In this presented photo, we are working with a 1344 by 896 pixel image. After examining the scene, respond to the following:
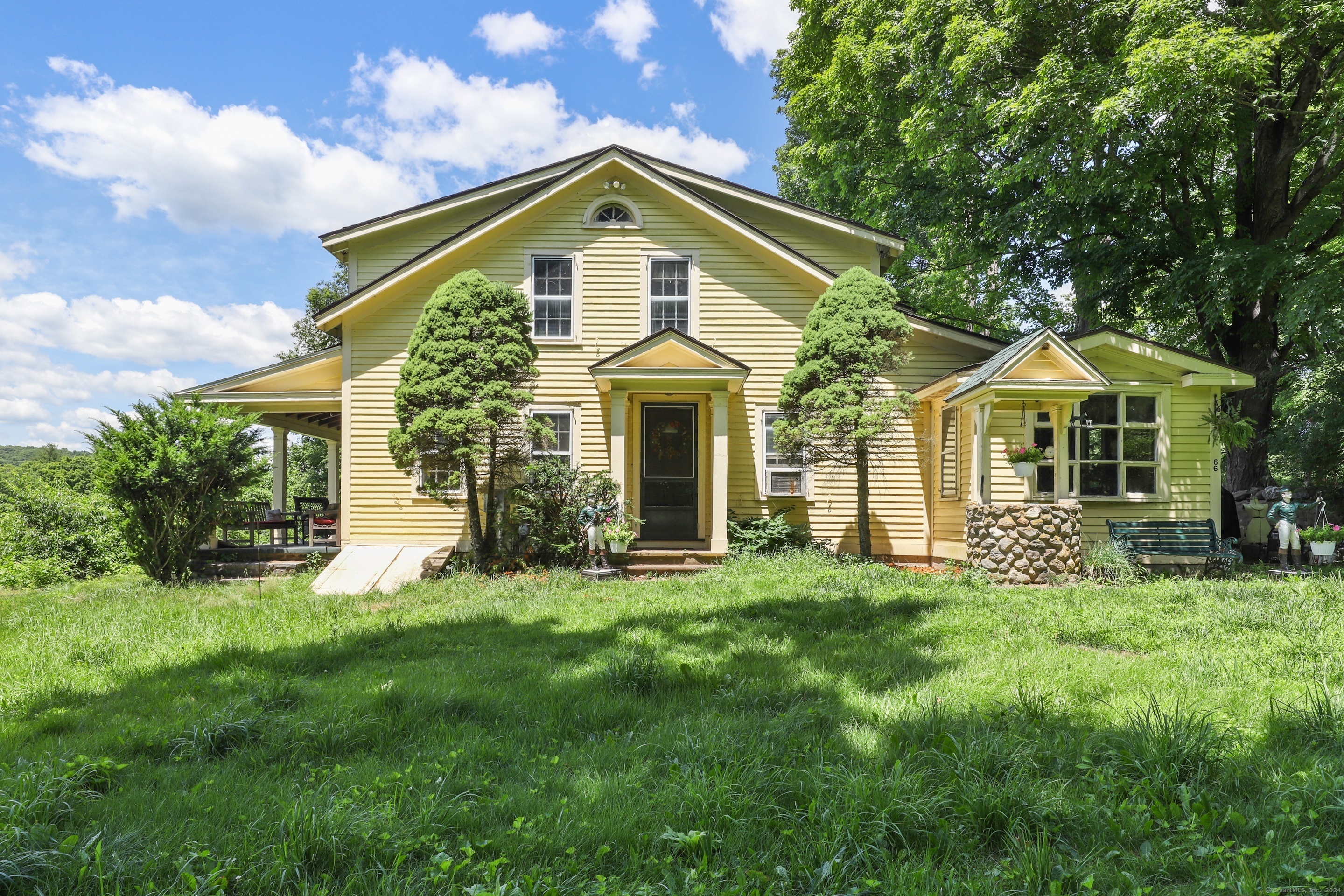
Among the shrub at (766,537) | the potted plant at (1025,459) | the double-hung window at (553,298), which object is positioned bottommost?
the shrub at (766,537)

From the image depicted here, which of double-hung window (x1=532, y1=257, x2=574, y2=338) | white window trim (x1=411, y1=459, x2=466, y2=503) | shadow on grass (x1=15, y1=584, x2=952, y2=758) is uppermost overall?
double-hung window (x1=532, y1=257, x2=574, y2=338)

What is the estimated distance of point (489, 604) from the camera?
7.58 metres

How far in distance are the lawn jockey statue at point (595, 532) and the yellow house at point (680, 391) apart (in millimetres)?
1025

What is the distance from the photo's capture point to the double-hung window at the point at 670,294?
12242 millimetres

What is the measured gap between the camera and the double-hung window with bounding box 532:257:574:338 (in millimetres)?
12141

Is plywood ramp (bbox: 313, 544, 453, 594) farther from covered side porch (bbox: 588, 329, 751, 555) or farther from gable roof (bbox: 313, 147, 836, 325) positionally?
gable roof (bbox: 313, 147, 836, 325)

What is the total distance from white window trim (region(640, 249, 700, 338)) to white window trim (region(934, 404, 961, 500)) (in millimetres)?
4602

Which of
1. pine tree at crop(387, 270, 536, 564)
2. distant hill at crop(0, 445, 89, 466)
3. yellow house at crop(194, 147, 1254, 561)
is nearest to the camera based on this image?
pine tree at crop(387, 270, 536, 564)

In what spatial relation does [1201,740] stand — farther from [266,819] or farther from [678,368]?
[678,368]

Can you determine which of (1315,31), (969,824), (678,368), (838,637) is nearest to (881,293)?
(678,368)

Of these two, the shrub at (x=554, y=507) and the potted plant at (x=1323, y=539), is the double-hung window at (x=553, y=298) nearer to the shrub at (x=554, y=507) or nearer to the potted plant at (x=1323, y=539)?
the shrub at (x=554, y=507)

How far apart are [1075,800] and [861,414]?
7.68 meters

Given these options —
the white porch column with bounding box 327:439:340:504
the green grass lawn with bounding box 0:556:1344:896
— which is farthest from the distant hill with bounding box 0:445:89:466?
the green grass lawn with bounding box 0:556:1344:896

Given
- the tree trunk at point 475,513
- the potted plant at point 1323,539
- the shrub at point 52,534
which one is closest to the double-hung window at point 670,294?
the tree trunk at point 475,513
